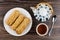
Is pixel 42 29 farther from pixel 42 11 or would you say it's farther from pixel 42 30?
pixel 42 11

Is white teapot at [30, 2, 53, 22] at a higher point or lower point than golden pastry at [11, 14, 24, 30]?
higher

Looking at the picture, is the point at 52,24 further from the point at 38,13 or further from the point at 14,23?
the point at 14,23

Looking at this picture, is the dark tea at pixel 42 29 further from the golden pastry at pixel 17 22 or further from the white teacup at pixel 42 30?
the golden pastry at pixel 17 22

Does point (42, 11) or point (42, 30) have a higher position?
point (42, 11)

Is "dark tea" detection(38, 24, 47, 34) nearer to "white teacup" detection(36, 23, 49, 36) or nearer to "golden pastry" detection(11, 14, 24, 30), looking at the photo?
"white teacup" detection(36, 23, 49, 36)

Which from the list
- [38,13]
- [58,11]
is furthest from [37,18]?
[58,11]

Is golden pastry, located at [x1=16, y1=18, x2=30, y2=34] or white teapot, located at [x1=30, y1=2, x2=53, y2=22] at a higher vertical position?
white teapot, located at [x1=30, y1=2, x2=53, y2=22]

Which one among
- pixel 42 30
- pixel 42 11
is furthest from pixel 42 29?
pixel 42 11

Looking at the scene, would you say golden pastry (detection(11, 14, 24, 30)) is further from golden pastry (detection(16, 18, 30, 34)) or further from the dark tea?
the dark tea

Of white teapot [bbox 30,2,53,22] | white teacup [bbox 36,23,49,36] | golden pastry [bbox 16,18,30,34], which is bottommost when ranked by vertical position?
white teacup [bbox 36,23,49,36]

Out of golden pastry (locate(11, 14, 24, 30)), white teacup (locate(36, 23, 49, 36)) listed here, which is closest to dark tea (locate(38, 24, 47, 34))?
white teacup (locate(36, 23, 49, 36))
